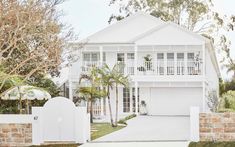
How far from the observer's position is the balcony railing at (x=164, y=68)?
38062 millimetres

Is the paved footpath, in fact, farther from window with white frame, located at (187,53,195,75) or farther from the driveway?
window with white frame, located at (187,53,195,75)

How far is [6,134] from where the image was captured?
806 inches

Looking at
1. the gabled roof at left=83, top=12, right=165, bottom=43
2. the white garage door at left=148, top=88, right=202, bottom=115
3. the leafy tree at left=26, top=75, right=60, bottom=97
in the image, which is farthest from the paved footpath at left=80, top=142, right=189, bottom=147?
the gabled roof at left=83, top=12, right=165, bottom=43

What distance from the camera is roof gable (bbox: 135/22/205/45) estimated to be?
1495 inches

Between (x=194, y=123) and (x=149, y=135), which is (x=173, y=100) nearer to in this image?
(x=149, y=135)

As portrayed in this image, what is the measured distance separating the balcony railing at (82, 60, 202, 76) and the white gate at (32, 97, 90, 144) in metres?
17.4

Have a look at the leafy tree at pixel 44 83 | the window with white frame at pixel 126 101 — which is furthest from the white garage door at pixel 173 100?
the leafy tree at pixel 44 83

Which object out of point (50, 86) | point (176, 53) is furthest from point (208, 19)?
point (50, 86)

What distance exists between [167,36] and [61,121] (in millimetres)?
19189

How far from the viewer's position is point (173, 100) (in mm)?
39125

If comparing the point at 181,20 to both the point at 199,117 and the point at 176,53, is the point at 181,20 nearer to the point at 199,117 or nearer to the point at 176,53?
the point at 176,53

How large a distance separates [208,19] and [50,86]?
79.1ft

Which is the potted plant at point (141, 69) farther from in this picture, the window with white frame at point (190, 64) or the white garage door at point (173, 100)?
the window with white frame at point (190, 64)

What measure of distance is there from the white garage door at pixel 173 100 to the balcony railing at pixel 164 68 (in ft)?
4.71
